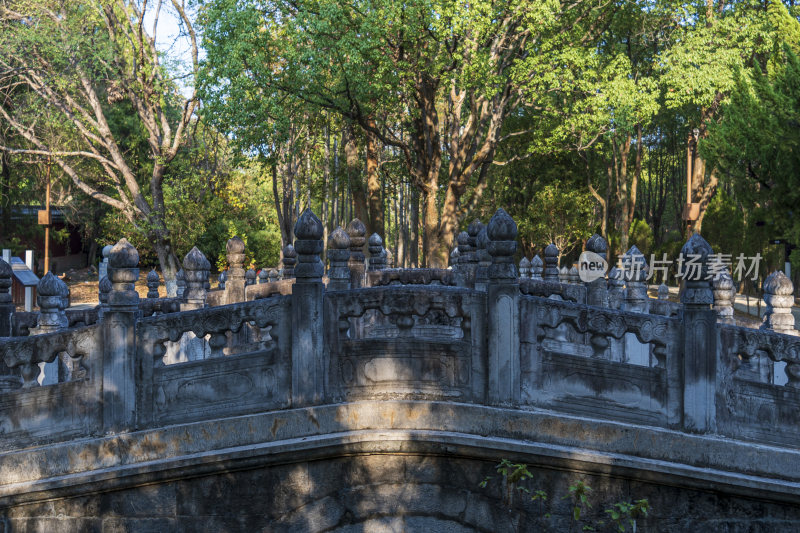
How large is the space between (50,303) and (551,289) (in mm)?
6212

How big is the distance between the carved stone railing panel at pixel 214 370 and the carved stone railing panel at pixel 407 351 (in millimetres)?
447

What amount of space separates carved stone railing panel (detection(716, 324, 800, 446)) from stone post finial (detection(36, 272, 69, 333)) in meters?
6.33

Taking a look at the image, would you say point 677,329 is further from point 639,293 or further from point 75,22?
point 75,22

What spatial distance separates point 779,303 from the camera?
27.7ft

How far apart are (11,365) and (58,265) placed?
36.3 meters

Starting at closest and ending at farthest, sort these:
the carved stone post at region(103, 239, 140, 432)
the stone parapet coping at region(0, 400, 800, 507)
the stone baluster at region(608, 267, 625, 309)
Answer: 1. the stone parapet coping at region(0, 400, 800, 507)
2. the carved stone post at region(103, 239, 140, 432)
3. the stone baluster at region(608, 267, 625, 309)

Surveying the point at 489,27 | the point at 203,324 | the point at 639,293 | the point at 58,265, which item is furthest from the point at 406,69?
the point at 58,265

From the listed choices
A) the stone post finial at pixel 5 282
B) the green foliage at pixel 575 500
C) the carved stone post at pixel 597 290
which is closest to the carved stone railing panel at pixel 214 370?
the green foliage at pixel 575 500

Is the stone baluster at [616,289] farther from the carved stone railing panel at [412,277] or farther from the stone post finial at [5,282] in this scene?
the stone post finial at [5,282]

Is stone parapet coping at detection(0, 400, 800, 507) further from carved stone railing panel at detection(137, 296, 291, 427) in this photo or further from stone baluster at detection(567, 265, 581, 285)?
stone baluster at detection(567, 265, 581, 285)

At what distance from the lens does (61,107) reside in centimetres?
2477

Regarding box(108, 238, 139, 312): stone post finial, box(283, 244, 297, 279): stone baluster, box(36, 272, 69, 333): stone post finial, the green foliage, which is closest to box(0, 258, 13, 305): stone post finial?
box(36, 272, 69, 333): stone post finial

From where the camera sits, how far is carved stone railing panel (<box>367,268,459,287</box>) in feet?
36.4

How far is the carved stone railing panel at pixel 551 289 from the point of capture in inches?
391
